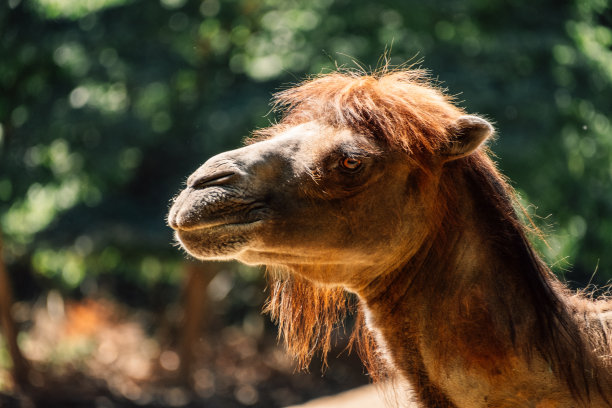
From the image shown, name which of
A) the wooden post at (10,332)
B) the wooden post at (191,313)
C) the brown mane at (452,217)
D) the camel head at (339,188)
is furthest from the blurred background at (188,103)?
the camel head at (339,188)

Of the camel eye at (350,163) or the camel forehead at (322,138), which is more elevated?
the camel forehead at (322,138)

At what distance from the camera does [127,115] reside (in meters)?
9.35

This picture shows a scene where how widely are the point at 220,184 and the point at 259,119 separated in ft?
20.0

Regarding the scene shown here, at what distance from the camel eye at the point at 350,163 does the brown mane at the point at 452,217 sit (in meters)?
0.15

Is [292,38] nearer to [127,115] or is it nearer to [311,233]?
[127,115]

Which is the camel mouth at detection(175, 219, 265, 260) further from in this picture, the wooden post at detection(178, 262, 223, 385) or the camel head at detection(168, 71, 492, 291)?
the wooden post at detection(178, 262, 223, 385)

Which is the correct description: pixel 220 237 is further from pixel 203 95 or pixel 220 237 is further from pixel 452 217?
pixel 203 95

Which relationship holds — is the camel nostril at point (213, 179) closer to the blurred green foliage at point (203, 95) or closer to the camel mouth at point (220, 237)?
the camel mouth at point (220, 237)

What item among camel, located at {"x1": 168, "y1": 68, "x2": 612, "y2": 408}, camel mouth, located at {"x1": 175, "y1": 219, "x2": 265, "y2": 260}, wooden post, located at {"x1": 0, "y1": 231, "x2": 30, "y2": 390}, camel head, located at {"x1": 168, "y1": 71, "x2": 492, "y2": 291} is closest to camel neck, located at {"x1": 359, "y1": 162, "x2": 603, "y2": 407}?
camel, located at {"x1": 168, "y1": 68, "x2": 612, "y2": 408}

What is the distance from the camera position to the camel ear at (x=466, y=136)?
2.90m

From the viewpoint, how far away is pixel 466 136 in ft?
9.63

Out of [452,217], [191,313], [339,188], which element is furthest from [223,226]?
[191,313]

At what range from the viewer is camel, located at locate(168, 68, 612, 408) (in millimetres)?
2760

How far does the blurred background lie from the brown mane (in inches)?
219
